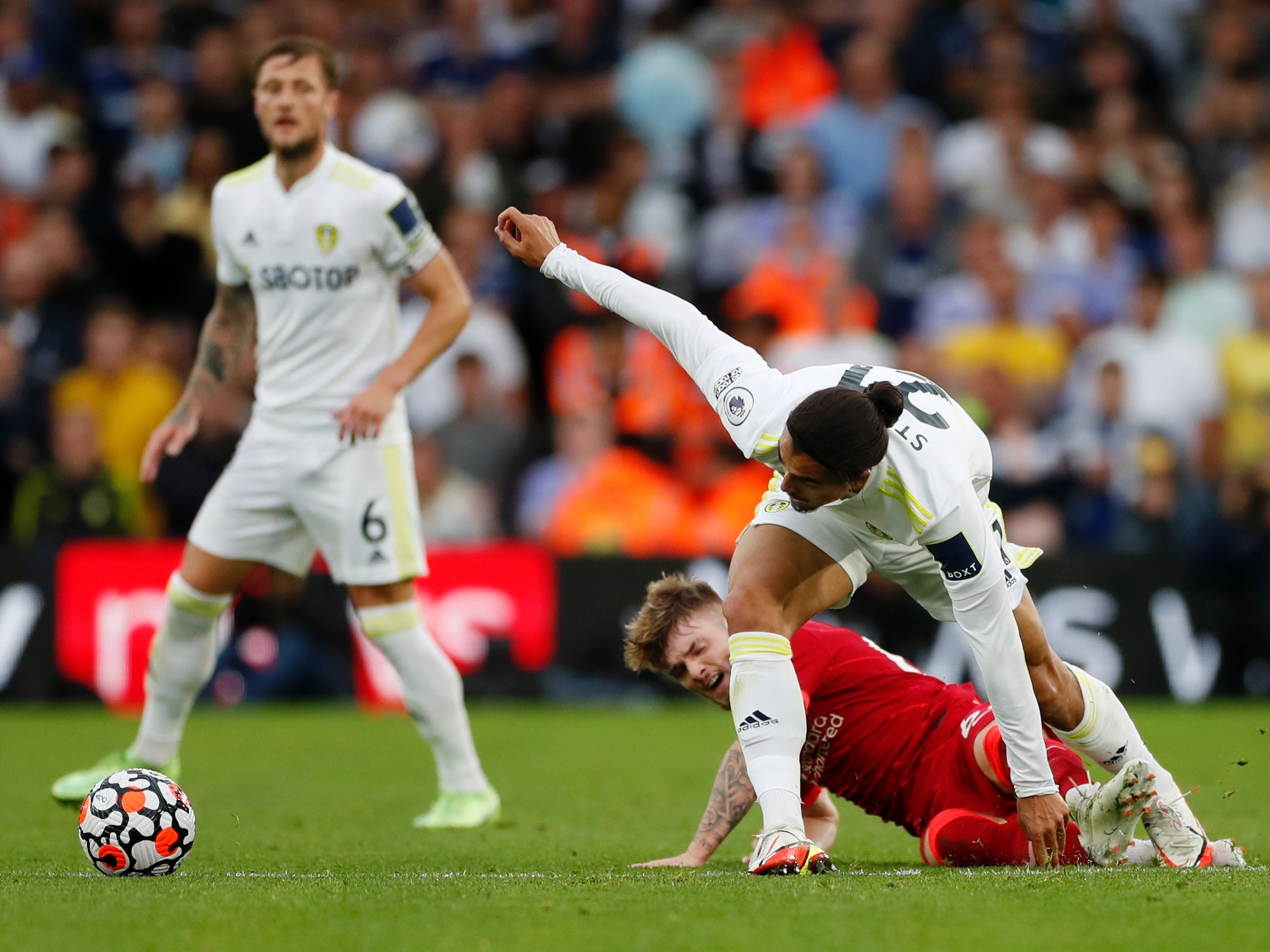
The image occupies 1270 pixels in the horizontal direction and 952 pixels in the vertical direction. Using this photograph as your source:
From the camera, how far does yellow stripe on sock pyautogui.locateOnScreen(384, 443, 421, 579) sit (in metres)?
6.83

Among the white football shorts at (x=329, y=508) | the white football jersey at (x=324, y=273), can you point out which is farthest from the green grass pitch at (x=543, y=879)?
the white football jersey at (x=324, y=273)

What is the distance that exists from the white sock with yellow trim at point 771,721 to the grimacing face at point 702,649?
361 millimetres

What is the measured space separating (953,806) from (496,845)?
65.7 inches

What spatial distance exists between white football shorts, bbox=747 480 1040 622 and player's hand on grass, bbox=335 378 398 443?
5.50ft

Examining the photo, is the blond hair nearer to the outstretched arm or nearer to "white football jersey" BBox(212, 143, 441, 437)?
the outstretched arm

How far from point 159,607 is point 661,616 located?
6933 millimetres

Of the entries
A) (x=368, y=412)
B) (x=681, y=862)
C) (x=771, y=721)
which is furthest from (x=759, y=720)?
(x=368, y=412)

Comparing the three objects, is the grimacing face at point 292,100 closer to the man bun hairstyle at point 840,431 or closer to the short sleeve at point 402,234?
the short sleeve at point 402,234

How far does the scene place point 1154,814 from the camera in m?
5.28

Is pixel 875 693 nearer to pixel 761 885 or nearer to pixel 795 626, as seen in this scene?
pixel 795 626

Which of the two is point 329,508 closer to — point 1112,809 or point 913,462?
point 913,462

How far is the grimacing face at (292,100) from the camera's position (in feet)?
22.2

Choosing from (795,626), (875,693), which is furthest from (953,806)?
(795,626)

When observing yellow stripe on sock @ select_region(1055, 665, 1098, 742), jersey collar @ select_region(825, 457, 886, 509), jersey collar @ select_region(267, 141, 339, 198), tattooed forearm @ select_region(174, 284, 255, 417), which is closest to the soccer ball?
jersey collar @ select_region(825, 457, 886, 509)
